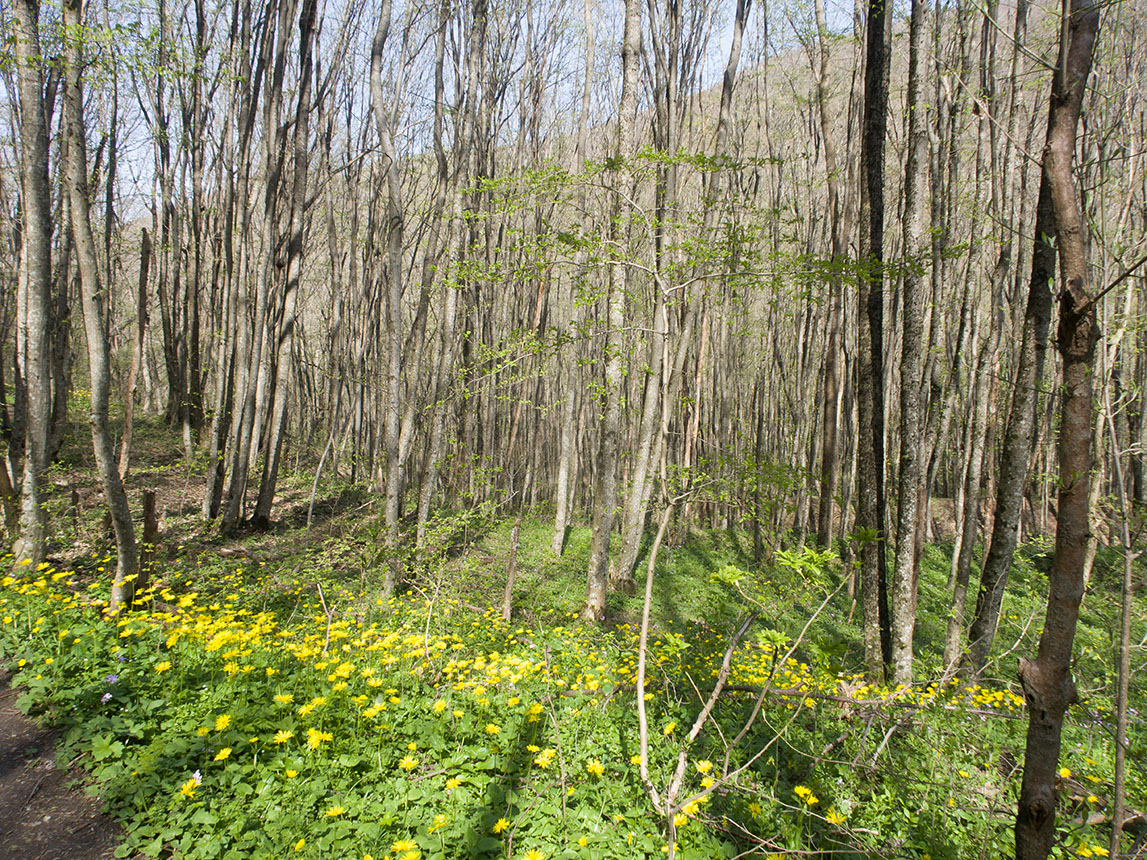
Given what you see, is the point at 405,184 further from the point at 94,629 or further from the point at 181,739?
the point at 181,739

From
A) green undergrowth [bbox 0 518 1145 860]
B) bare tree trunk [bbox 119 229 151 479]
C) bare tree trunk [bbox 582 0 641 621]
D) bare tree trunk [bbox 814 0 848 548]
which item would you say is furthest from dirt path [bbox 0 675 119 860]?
bare tree trunk [bbox 814 0 848 548]

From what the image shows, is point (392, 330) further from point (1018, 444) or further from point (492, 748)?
point (1018, 444)

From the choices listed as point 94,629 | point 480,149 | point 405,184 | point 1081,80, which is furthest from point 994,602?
point 405,184

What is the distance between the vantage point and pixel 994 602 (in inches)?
194

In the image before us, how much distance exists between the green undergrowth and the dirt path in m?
0.11

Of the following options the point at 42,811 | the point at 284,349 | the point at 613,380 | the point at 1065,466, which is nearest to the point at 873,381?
the point at 613,380

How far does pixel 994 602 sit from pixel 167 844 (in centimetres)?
623

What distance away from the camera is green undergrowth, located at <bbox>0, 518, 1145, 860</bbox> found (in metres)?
2.47

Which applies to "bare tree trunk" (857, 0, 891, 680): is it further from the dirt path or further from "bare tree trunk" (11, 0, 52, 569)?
"bare tree trunk" (11, 0, 52, 569)

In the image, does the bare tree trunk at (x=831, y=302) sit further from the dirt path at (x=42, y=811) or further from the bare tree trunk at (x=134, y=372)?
the bare tree trunk at (x=134, y=372)

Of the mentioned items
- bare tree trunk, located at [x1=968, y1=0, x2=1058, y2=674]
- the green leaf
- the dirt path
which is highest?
bare tree trunk, located at [x1=968, y1=0, x2=1058, y2=674]

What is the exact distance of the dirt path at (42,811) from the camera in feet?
8.14

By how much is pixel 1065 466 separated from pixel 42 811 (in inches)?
187

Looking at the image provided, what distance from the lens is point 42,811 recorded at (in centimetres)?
266
